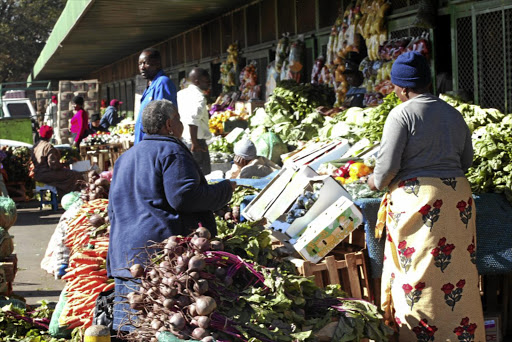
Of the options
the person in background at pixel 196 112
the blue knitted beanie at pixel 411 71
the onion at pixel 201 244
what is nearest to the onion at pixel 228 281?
the onion at pixel 201 244

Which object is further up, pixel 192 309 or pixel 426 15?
pixel 426 15

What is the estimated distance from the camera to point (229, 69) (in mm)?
16828

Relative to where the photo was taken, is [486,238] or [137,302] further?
[486,238]

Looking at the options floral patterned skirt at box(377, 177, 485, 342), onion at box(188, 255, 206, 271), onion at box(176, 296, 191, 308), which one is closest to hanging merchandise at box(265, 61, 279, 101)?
floral patterned skirt at box(377, 177, 485, 342)

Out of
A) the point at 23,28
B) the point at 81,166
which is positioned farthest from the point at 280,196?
the point at 23,28

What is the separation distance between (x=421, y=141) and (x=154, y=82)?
2.99 m

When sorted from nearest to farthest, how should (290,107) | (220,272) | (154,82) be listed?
(220,272), (154,82), (290,107)

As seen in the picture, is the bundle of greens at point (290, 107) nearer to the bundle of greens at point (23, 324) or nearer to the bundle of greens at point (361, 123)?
the bundle of greens at point (361, 123)

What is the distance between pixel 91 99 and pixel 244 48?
9949mm

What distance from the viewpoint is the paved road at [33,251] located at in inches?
302

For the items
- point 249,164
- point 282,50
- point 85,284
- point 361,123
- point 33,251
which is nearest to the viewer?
point 85,284

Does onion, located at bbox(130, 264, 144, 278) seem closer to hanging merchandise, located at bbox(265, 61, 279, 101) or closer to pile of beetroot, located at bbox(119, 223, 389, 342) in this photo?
pile of beetroot, located at bbox(119, 223, 389, 342)

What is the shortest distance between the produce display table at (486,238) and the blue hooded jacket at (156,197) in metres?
1.42

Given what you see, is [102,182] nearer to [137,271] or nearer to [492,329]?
[492,329]
